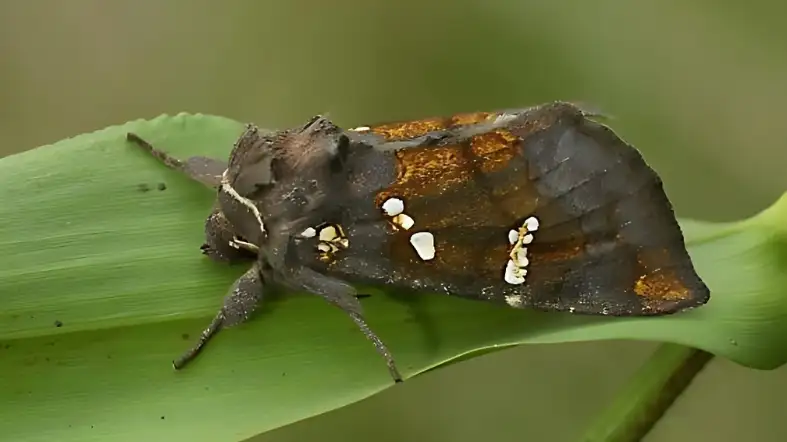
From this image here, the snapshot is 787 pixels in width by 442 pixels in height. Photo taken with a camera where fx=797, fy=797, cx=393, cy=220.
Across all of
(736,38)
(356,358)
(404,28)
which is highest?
(736,38)

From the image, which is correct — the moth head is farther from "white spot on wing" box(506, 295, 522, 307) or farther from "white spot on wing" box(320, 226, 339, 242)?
"white spot on wing" box(506, 295, 522, 307)

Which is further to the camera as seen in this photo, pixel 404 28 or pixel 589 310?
pixel 404 28

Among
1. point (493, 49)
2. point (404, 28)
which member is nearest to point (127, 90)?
point (404, 28)

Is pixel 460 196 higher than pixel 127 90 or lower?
higher

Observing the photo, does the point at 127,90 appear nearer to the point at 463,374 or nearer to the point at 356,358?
the point at 463,374

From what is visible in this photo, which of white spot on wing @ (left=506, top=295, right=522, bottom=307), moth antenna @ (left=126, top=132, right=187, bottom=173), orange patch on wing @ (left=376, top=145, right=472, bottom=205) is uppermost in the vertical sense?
orange patch on wing @ (left=376, top=145, right=472, bottom=205)

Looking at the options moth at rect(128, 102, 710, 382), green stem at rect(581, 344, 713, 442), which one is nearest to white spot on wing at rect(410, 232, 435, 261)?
moth at rect(128, 102, 710, 382)

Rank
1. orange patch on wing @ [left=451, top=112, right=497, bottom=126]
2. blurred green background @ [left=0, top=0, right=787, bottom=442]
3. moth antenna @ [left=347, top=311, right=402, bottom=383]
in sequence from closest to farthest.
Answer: moth antenna @ [left=347, top=311, right=402, bottom=383]
orange patch on wing @ [left=451, top=112, right=497, bottom=126]
blurred green background @ [left=0, top=0, right=787, bottom=442]
